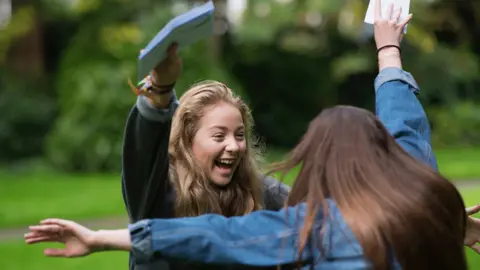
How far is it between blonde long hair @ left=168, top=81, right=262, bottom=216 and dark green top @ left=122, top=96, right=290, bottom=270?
0.75ft

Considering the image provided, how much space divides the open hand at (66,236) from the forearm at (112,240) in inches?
0.4

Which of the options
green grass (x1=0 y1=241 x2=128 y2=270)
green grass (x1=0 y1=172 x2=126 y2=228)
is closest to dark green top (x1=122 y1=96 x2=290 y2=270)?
green grass (x1=0 y1=241 x2=128 y2=270)

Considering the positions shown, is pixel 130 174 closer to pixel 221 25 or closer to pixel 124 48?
pixel 124 48

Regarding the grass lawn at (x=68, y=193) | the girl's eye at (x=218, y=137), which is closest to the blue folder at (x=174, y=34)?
the girl's eye at (x=218, y=137)

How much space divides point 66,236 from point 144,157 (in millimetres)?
404

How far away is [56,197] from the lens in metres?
13.1

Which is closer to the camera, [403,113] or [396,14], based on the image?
[403,113]

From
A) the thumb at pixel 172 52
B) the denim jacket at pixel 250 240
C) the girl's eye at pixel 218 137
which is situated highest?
the thumb at pixel 172 52

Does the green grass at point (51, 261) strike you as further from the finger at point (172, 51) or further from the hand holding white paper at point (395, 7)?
the finger at point (172, 51)

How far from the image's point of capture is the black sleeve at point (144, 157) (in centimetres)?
225

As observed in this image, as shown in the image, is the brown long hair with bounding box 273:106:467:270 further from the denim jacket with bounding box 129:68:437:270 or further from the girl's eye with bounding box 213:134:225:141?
the girl's eye with bounding box 213:134:225:141

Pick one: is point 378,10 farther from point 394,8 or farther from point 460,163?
point 460,163

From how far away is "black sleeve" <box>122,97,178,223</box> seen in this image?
2.25 m

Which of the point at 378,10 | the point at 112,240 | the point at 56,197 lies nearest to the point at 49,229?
the point at 112,240
